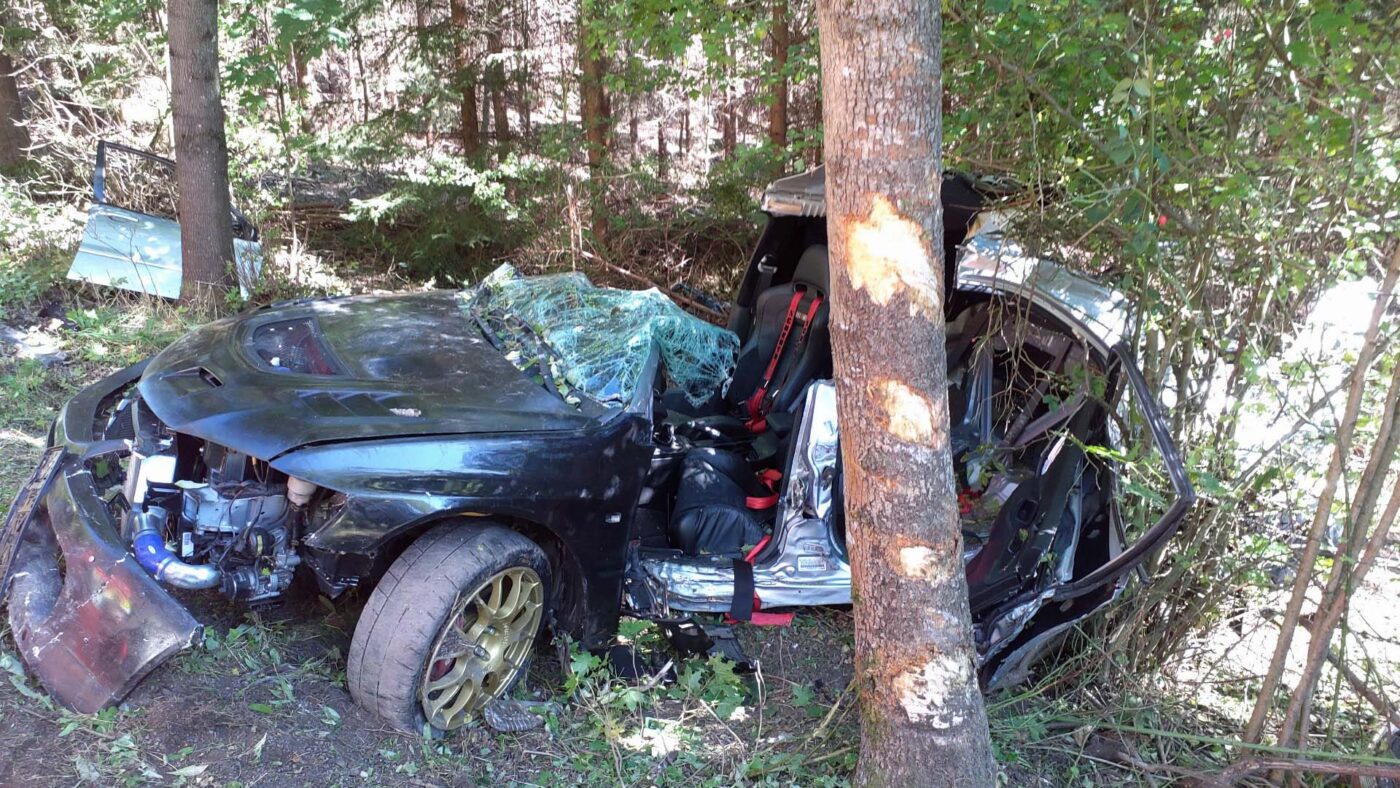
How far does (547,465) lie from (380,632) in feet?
2.50

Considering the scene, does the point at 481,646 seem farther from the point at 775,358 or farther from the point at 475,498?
the point at 775,358

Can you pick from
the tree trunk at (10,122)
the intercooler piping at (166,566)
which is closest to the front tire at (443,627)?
the intercooler piping at (166,566)

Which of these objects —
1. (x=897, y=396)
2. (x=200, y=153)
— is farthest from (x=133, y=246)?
(x=897, y=396)

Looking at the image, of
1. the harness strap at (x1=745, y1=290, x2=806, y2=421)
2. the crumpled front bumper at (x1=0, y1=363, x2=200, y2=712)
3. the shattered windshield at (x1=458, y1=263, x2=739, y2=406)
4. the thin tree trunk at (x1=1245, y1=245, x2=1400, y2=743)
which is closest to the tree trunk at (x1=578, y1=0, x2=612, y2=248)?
the harness strap at (x1=745, y1=290, x2=806, y2=421)

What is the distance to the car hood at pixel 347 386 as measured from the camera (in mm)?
2904

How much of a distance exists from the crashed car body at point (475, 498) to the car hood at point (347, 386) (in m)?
0.01

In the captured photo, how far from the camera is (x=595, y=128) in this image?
988 centimetres

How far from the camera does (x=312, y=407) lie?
3.00m

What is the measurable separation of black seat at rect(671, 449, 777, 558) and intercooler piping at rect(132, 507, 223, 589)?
185cm

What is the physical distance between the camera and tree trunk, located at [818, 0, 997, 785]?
2.48 metres

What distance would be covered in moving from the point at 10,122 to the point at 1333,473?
1177cm

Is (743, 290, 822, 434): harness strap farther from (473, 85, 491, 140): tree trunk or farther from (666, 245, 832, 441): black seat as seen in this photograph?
(473, 85, 491, 140): tree trunk

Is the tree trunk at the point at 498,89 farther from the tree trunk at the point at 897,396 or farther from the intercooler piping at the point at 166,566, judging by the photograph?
the tree trunk at the point at 897,396

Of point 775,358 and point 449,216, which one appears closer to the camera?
point 775,358
